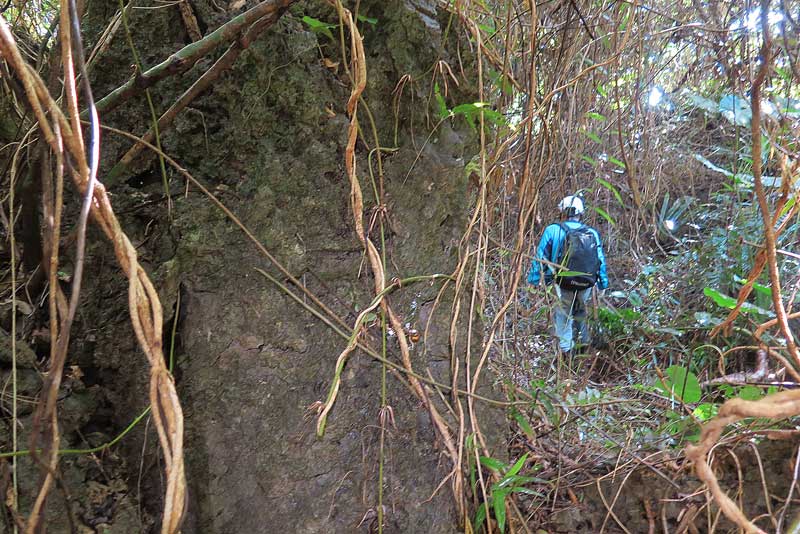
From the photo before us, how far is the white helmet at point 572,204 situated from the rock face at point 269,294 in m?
2.97

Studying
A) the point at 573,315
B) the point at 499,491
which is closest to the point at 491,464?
the point at 499,491

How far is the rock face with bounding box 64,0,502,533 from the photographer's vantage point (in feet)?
3.39

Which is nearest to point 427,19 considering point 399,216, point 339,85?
point 339,85

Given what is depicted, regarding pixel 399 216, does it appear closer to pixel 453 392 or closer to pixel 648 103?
pixel 453 392

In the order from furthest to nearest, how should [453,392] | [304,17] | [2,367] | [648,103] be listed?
[648,103]
[453,392]
[304,17]
[2,367]

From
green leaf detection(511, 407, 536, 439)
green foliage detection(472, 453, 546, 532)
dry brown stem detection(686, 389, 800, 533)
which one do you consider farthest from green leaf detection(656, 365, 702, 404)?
dry brown stem detection(686, 389, 800, 533)

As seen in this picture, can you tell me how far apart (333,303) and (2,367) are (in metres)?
0.56

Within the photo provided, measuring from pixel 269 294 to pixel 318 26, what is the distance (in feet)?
1.68

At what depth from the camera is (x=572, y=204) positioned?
4078mm

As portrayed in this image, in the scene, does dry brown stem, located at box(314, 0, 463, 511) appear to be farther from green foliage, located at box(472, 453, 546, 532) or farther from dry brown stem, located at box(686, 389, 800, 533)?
dry brown stem, located at box(686, 389, 800, 533)

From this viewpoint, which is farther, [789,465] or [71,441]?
[789,465]

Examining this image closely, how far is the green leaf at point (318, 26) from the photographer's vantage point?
3.53ft

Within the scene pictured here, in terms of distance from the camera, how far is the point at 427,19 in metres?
1.27

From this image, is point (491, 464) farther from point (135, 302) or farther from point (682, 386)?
point (682, 386)
